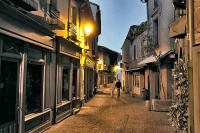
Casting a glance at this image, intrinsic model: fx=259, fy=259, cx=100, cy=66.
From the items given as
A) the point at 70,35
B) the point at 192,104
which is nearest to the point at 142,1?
the point at 70,35

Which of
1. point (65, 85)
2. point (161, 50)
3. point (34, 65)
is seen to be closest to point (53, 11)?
point (34, 65)

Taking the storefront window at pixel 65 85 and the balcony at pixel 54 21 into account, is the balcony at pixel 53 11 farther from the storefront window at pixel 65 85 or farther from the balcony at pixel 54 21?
the storefront window at pixel 65 85

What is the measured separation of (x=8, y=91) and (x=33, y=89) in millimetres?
1872

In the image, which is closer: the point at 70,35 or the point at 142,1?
the point at 70,35

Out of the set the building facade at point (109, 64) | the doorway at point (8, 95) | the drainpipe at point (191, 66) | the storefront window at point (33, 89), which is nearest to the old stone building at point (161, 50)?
the storefront window at point (33, 89)

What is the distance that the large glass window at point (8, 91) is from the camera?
6138mm

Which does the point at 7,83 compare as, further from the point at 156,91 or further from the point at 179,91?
the point at 156,91

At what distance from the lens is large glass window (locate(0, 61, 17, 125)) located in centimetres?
614

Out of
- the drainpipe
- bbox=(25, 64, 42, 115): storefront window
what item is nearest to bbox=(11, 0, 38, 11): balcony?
bbox=(25, 64, 42, 115): storefront window

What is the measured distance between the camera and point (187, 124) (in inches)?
238

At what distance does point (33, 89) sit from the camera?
828 centimetres

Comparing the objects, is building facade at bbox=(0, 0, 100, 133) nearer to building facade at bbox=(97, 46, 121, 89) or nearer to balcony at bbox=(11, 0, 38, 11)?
balcony at bbox=(11, 0, 38, 11)

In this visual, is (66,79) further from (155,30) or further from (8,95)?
(155,30)

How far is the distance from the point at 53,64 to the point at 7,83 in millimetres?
3618
